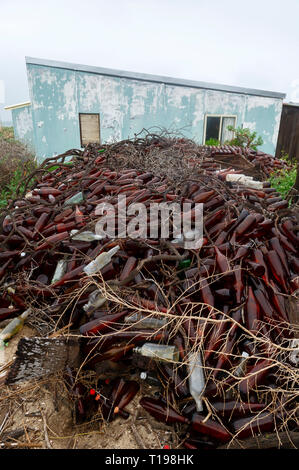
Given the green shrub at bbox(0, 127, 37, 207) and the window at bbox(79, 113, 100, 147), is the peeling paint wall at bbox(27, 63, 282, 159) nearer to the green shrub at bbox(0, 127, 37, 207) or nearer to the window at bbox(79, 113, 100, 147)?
the window at bbox(79, 113, 100, 147)

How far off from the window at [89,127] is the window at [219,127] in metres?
4.10

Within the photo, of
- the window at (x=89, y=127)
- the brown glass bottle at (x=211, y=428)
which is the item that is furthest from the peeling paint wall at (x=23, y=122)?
the brown glass bottle at (x=211, y=428)

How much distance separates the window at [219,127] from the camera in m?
11.1

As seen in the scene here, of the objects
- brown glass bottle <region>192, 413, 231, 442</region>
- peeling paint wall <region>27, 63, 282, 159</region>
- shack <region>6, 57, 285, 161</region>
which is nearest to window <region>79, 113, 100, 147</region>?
shack <region>6, 57, 285, 161</region>

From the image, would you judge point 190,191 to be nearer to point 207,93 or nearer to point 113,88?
point 113,88

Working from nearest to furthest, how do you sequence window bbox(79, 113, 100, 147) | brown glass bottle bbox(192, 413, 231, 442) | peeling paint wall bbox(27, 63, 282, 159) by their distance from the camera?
brown glass bottle bbox(192, 413, 231, 442)
peeling paint wall bbox(27, 63, 282, 159)
window bbox(79, 113, 100, 147)

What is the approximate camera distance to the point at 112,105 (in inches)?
372

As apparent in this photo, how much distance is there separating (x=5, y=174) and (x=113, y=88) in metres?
4.29

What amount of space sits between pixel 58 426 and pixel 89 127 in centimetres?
929

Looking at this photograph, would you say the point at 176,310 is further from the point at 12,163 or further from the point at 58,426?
the point at 12,163

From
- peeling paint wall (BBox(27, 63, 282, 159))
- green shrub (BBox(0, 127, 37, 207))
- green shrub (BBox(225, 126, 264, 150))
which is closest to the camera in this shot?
green shrub (BBox(0, 127, 37, 207))

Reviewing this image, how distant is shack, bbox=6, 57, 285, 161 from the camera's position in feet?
28.9

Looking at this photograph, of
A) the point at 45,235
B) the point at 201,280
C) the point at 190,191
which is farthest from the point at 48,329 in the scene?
the point at 190,191

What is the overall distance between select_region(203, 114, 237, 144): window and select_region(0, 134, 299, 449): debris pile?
31.2ft
